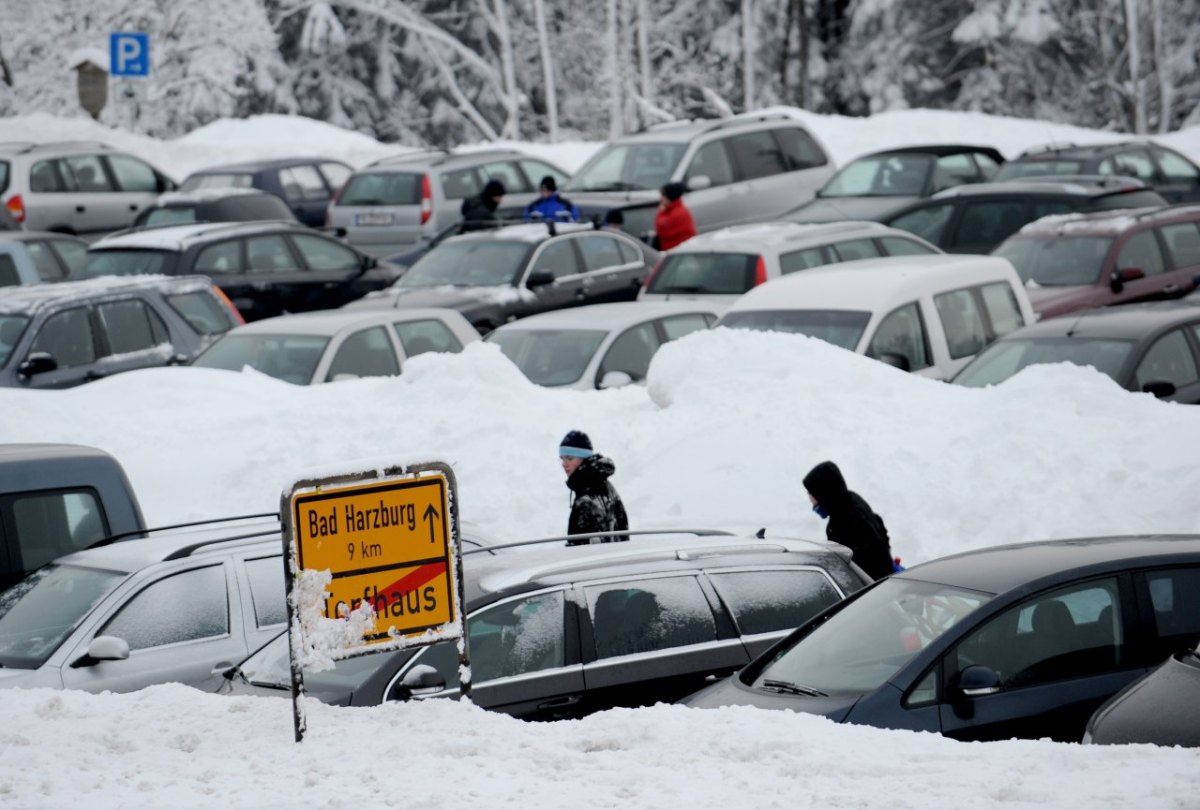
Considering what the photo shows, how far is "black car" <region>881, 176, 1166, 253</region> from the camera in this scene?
20.9m

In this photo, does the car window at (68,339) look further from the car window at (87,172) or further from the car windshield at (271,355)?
the car window at (87,172)

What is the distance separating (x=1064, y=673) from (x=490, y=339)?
9544 mm

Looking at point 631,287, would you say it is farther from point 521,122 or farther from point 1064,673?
point 521,122

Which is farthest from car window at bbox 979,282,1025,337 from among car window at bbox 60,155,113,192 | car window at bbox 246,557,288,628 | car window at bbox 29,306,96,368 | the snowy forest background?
the snowy forest background

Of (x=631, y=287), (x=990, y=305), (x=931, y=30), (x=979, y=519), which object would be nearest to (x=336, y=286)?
(x=631, y=287)

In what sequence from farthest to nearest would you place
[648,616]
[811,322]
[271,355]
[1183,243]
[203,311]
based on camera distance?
1. [1183,243]
2. [203,311]
3. [271,355]
4. [811,322]
5. [648,616]

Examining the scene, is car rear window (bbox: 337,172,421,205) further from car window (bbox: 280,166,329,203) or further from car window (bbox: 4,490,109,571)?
car window (bbox: 4,490,109,571)

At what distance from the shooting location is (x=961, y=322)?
1556 centimetres

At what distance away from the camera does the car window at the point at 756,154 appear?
79.4ft

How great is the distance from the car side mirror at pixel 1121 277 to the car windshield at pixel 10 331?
380 inches

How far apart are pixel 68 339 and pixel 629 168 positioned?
9.50 m

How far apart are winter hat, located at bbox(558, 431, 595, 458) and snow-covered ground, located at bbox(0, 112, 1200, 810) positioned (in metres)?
0.92

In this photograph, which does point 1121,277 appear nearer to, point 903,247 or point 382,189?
point 903,247

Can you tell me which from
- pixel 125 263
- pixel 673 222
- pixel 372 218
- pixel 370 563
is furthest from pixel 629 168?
pixel 370 563
